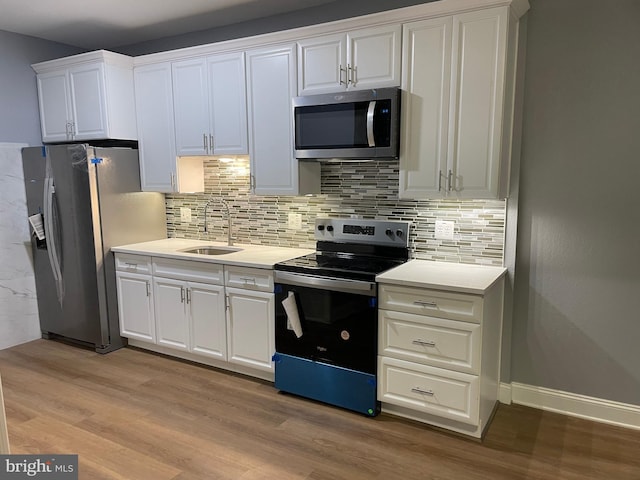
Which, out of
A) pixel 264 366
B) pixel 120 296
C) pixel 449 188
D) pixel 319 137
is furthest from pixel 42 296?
pixel 449 188

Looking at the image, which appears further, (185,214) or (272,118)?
(185,214)

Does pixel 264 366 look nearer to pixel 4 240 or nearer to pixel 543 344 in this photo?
pixel 543 344

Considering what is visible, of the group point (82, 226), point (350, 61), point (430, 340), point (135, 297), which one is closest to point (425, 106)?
point (350, 61)

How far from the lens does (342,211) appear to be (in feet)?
11.1

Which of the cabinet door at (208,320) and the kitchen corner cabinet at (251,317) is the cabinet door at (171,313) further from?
the kitchen corner cabinet at (251,317)

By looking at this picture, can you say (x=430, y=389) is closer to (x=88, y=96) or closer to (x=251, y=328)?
(x=251, y=328)

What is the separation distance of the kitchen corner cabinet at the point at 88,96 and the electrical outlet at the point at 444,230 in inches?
103

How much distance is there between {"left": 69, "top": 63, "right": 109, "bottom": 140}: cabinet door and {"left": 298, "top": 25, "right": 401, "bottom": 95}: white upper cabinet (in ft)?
5.69

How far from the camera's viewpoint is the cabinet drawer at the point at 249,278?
308 centimetres

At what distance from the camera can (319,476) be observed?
226 cm

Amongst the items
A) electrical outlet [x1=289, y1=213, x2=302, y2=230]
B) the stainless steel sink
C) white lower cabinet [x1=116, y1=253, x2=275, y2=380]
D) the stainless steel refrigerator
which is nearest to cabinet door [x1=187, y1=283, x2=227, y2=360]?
white lower cabinet [x1=116, y1=253, x2=275, y2=380]

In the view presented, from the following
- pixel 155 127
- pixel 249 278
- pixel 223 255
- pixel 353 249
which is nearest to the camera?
pixel 249 278

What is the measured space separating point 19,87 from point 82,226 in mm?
1404

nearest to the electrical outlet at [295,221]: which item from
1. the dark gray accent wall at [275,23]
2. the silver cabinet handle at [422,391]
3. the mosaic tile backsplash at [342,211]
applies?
the mosaic tile backsplash at [342,211]
